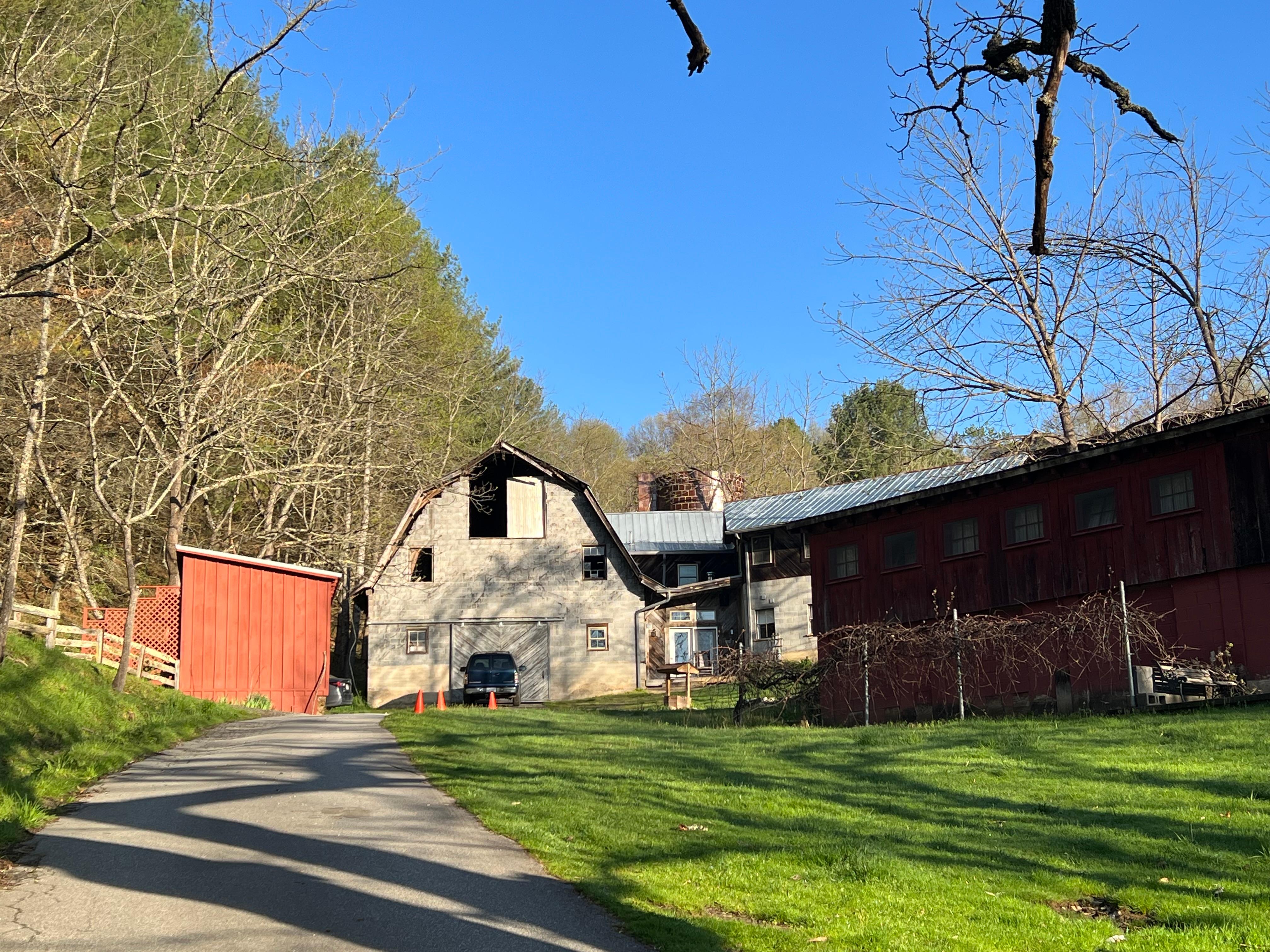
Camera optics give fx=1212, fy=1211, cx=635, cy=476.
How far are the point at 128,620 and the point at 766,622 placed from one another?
2656cm

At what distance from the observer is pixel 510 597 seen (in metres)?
41.9

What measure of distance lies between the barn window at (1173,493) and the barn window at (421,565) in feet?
84.4

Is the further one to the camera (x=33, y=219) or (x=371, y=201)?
(x=371, y=201)

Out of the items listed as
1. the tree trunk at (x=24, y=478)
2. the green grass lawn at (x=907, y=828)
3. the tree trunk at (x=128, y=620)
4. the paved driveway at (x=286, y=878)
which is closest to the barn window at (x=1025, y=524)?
the green grass lawn at (x=907, y=828)

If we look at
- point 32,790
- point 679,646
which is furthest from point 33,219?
point 679,646

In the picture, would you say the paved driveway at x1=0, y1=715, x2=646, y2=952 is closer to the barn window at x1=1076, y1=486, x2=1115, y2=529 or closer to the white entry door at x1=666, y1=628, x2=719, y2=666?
the barn window at x1=1076, y1=486, x2=1115, y2=529

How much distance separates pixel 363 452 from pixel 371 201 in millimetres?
10566

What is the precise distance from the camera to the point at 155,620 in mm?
29047

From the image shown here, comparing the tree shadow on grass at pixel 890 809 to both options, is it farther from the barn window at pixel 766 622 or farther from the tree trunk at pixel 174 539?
the barn window at pixel 766 622

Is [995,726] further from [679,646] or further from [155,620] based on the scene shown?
[679,646]

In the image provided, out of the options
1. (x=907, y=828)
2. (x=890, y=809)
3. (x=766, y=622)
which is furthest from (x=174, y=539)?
(x=766, y=622)

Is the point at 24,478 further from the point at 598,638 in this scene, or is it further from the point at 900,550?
the point at 598,638

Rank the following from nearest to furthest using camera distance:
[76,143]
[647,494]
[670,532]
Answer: [76,143] < [670,532] < [647,494]

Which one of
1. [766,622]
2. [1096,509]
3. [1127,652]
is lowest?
[1127,652]
